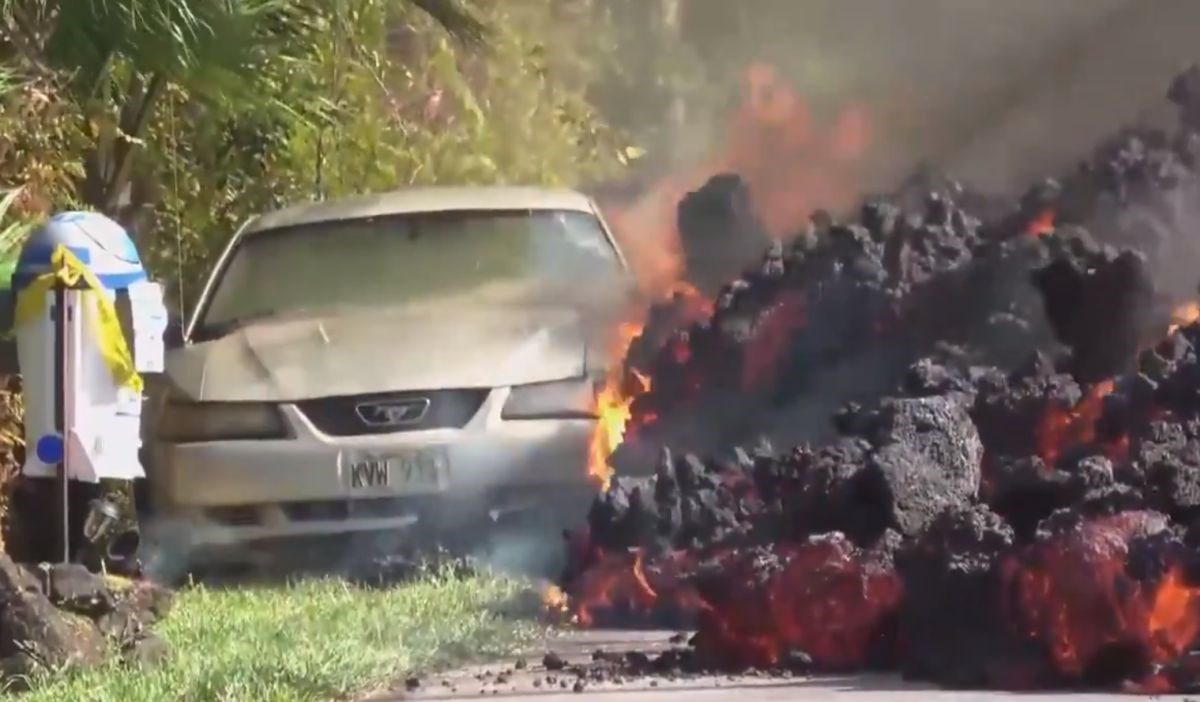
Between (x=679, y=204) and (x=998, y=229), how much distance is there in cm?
146

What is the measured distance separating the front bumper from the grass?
9.5 inches

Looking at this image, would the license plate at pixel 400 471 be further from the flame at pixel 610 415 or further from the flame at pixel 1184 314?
the flame at pixel 1184 314

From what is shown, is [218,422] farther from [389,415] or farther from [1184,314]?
[1184,314]

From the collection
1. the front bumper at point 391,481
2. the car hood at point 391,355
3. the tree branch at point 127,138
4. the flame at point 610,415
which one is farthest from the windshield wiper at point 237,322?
the tree branch at point 127,138

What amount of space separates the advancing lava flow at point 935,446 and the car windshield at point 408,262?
1.50ft

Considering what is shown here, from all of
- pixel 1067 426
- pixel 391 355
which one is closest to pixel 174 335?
pixel 391 355

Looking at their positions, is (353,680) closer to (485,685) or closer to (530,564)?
(485,685)

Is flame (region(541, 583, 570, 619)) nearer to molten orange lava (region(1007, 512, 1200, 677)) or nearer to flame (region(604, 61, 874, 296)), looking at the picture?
molten orange lava (region(1007, 512, 1200, 677))

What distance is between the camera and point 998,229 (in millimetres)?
7859

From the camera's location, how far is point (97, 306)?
20.7ft

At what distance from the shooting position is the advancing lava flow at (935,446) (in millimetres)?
5363

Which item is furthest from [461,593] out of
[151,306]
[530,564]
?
[151,306]

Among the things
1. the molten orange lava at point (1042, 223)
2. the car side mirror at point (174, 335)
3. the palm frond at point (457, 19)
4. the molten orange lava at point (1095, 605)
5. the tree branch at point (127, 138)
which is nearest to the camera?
the molten orange lava at point (1095, 605)

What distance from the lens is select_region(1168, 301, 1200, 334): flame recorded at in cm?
735
